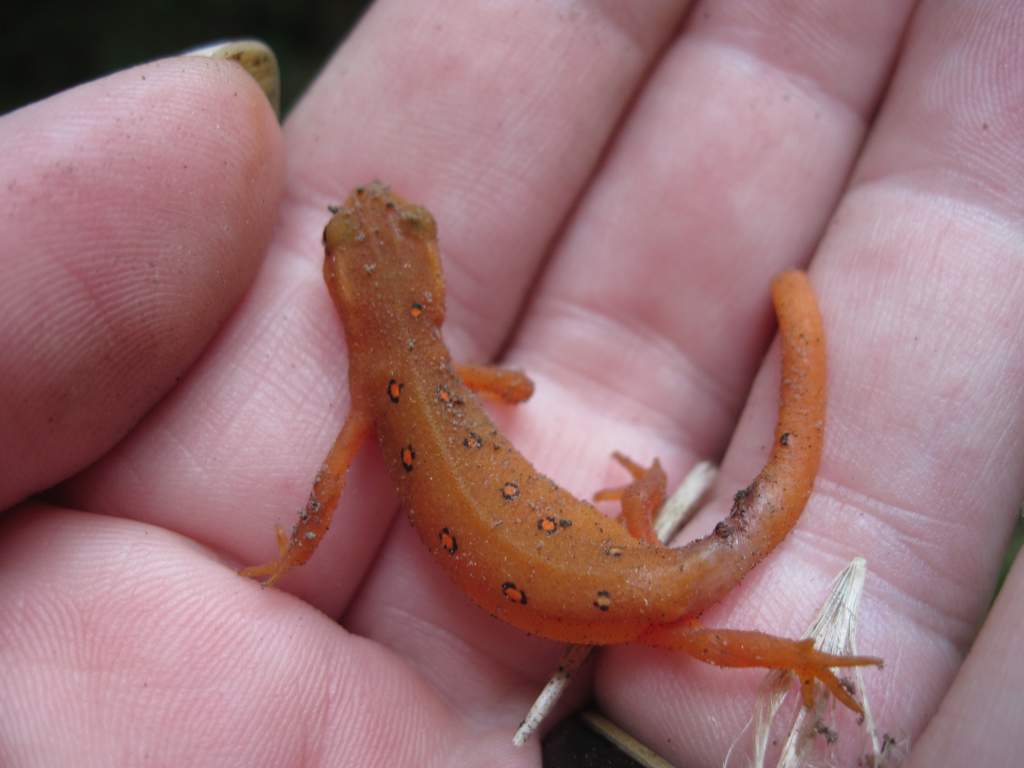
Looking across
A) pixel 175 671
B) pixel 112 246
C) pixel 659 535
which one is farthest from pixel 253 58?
pixel 659 535

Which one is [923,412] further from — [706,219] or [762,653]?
[706,219]

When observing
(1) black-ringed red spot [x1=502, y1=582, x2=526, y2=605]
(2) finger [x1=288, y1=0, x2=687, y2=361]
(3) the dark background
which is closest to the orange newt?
(1) black-ringed red spot [x1=502, y1=582, x2=526, y2=605]

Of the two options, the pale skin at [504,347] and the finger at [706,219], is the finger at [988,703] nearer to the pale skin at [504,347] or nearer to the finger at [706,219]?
the pale skin at [504,347]

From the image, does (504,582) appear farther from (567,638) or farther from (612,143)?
(612,143)

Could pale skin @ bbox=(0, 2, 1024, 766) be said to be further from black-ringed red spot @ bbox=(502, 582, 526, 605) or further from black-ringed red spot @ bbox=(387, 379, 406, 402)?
black-ringed red spot @ bbox=(502, 582, 526, 605)

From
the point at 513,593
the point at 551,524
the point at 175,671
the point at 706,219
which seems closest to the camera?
the point at 175,671

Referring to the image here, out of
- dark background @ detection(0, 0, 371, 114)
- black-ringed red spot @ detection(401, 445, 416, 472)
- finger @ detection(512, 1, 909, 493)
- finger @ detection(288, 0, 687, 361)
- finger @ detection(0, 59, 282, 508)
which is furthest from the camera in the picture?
dark background @ detection(0, 0, 371, 114)
